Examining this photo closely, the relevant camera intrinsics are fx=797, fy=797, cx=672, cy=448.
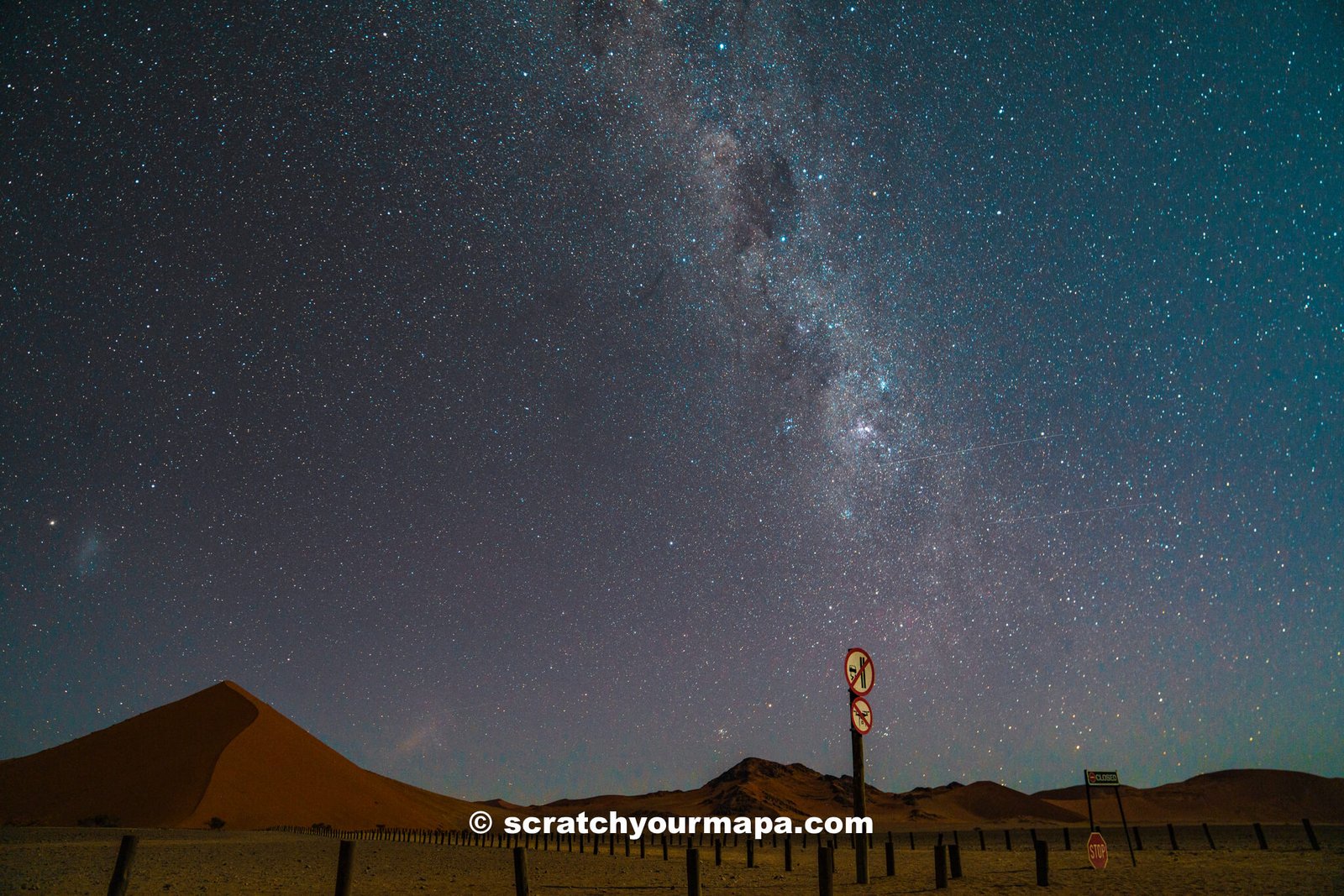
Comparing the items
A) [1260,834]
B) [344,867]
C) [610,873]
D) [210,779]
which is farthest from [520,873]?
[210,779]

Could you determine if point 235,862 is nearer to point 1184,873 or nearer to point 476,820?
point 1184,873

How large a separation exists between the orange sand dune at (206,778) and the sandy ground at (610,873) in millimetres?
71939

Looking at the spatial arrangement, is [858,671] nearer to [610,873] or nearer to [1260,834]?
[610,873]

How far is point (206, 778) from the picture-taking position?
105 metres

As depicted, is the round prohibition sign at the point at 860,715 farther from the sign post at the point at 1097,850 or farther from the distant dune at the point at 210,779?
the distant dune at the point at 210,779

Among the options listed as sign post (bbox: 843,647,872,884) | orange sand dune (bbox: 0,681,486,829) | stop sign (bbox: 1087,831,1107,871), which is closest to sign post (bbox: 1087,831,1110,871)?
stop sign (bbox: 1087,831,1107,871)

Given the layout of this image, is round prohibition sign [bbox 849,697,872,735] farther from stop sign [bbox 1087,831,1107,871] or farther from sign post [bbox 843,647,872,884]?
stop sign [bbox 1087,831,1107,871]

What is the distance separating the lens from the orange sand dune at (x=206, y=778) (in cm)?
9725

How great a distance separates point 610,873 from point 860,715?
54.2 ft

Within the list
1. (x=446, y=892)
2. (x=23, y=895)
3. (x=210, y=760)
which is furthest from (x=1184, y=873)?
(x=210, y=760)

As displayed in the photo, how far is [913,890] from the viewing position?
59.3 ft

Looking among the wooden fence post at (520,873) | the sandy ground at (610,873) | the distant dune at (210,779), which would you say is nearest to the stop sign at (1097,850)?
the sandy ground at (610,873)

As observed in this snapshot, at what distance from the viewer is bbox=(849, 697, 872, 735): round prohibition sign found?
14.1 m

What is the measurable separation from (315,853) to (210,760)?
93410 mm
